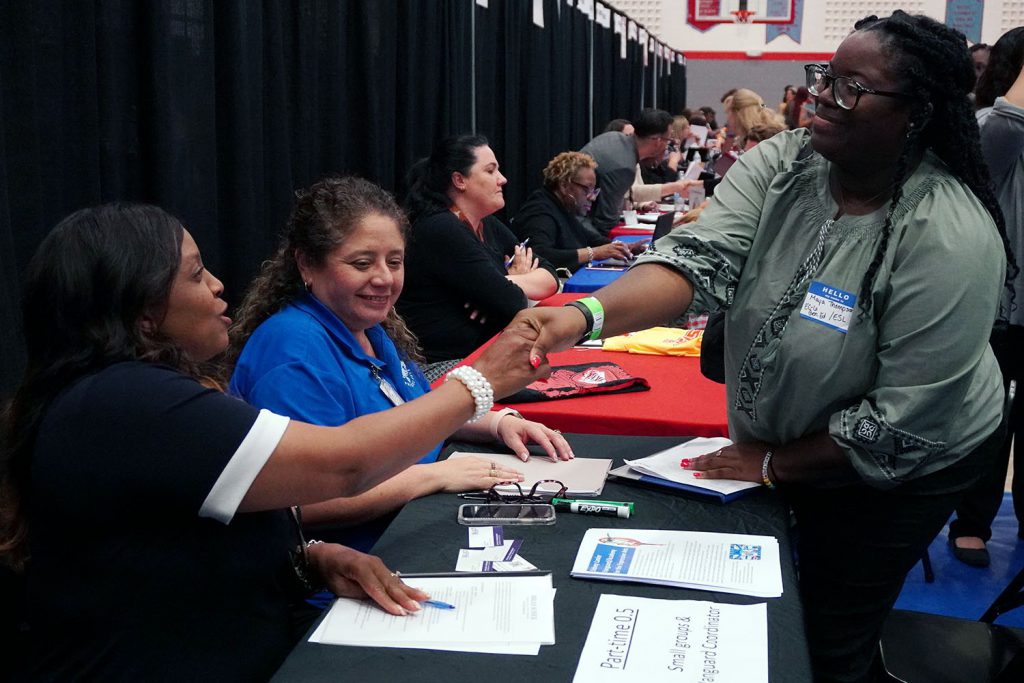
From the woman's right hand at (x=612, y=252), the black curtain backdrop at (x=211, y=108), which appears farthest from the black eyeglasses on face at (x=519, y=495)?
the woman's right hand at (x=612, y=252)

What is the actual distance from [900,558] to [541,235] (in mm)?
3729

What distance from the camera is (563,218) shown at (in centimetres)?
537

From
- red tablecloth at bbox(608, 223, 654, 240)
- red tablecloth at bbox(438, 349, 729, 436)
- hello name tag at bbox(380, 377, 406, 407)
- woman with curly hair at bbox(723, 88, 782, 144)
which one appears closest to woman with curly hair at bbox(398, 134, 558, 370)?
red tablecloth at bbox(438, 349, 729, 436)

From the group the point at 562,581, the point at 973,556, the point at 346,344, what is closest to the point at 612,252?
the point at 973,556

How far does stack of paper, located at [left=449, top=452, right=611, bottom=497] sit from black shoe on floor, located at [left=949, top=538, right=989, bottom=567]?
5.99 ft

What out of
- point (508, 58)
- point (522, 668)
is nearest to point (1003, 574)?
point (522, 668)

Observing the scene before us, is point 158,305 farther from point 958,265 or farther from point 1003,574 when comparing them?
point 1003,574

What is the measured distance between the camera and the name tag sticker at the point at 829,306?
1.54 meters

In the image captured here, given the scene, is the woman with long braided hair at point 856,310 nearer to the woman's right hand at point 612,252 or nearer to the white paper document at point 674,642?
the white paper document at point 674,642

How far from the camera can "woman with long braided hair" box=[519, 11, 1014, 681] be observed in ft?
4.92

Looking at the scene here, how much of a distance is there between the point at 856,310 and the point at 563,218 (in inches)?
154

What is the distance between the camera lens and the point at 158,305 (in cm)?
129

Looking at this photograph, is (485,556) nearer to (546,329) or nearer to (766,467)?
(546,329)

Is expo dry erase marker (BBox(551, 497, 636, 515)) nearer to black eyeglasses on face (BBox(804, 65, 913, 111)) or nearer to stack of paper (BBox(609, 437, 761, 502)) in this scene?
stack of paper (BBox(609, 437, 761, 502))
